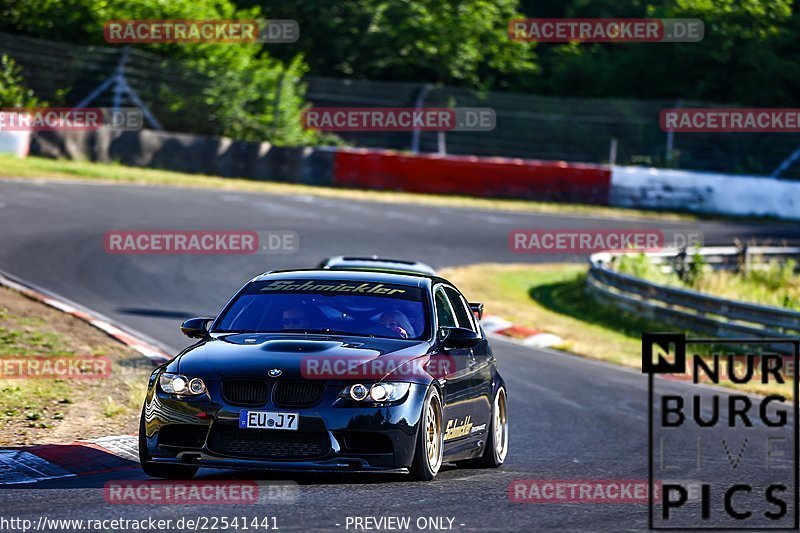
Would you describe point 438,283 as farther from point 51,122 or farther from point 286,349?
point 51,122

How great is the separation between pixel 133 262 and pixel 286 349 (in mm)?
12967

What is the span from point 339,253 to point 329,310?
14561mm

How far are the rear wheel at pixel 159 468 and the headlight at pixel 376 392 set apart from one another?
1085 mm

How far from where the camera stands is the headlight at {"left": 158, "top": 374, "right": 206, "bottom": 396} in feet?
25.6

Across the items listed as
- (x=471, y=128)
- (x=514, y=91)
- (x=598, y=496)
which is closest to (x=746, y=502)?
(x=598, y=496)

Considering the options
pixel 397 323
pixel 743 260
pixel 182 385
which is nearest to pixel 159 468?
pixel 182 385

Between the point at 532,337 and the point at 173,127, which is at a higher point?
the point at 173,127

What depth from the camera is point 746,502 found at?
788 centimetres
